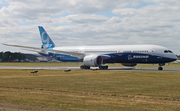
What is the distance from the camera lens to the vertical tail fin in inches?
2221

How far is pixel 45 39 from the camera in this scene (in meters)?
56.5

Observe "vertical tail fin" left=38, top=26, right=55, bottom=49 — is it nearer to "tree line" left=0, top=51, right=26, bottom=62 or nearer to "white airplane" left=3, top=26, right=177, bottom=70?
"white airplane" left=3, top=26, right=177, bottom=70

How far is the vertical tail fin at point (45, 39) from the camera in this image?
2221 inches

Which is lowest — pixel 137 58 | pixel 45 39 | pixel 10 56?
pixel 137 58

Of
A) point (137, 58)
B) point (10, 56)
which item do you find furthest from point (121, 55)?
point (10, 56)

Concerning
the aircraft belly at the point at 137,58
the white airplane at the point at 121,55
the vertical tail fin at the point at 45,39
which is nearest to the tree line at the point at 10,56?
the vertical tail fin at the point at 45,39

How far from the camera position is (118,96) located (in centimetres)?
1372

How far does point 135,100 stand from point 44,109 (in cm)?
502

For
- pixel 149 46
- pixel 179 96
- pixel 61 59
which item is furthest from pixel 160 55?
pixel 179 96

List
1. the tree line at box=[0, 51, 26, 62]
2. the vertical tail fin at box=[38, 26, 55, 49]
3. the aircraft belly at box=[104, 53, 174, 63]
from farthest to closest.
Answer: the tree line at box=[0, 51, 26, 62]
the vertical tail fin at box=[38, 26, 55, 49]
the aircraft belly at box=[104, 53, 174, 63]

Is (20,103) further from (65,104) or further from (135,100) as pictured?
(135,100)

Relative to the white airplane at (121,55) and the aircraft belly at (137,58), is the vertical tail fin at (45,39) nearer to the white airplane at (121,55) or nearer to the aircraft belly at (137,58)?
the white airplane at (121,55)

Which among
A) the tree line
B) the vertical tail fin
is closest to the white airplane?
the vertical tail fin

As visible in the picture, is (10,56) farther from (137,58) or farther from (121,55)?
(137,58)
